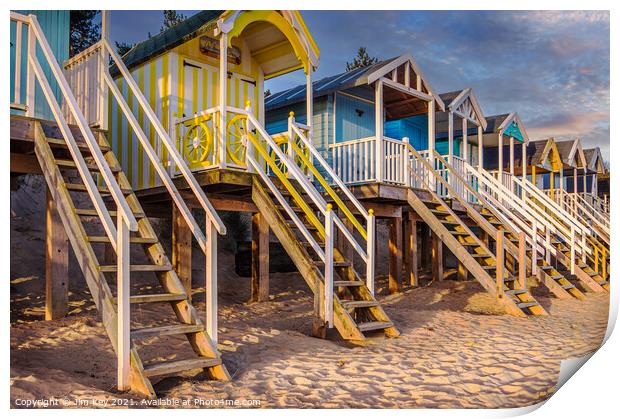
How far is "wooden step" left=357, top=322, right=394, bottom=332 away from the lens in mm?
6175

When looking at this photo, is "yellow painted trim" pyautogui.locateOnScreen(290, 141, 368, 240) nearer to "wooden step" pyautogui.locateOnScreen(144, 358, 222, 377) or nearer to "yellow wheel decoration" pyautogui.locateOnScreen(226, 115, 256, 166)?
"yellow wheel decoration" pyautogui.locateOnScreen(226, 115, 256, 166)

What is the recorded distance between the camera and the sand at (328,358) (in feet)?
14.0

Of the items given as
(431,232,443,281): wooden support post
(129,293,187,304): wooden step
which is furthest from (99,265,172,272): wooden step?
(431,232,443,281): wooden support post

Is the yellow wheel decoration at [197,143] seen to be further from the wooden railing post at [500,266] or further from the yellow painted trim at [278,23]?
the wooden railing post at [500,266]

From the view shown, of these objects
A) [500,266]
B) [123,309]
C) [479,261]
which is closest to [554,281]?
[479,261]

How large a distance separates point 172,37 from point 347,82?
142 inches

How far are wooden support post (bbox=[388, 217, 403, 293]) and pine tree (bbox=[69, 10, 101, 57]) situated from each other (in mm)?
5829

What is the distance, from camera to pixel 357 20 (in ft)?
15.4

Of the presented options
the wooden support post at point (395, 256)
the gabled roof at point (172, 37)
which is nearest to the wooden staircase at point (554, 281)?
the wooden support post at point (395, 256)

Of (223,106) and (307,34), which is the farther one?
(307,34)

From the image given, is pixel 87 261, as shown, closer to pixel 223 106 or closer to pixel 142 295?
pixel 142 295

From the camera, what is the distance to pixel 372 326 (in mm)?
6277

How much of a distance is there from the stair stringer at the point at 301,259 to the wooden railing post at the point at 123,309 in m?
2.44
